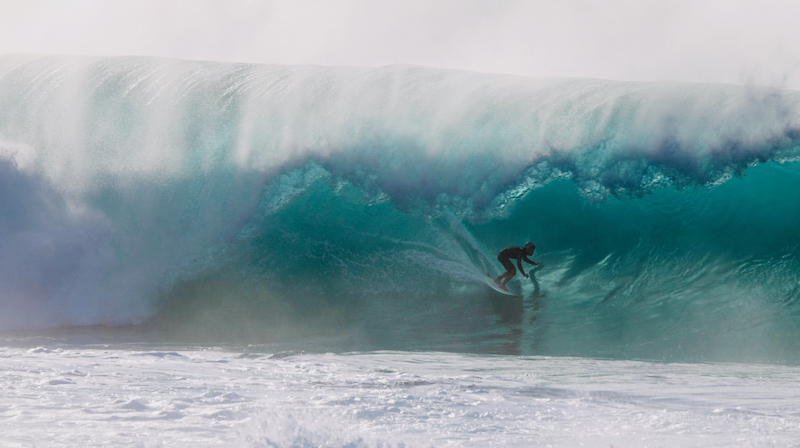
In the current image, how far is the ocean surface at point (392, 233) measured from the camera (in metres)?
5.49

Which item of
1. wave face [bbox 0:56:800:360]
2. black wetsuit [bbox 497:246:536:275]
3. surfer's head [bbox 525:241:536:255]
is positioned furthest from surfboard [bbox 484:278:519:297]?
surfer's head [bbox 525:241:536:255]

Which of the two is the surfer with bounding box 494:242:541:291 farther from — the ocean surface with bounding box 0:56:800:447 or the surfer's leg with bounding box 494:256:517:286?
the ocean surface with bounding box 0:56:800:447

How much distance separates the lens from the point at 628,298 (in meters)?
8.01

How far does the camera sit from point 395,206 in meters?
9.61

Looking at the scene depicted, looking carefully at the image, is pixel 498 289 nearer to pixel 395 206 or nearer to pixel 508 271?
pixel 508 271

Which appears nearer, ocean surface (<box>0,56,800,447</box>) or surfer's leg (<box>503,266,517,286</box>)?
ocean surface (<box>0,56,800,447</box>)

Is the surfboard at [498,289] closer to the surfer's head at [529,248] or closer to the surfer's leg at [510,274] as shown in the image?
the surfer's leg at [510,274]

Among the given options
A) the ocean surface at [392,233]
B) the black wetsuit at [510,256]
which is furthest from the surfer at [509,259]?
the ocean surface at [392,233]

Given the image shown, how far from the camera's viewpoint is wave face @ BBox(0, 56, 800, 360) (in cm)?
788

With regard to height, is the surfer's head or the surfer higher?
the surfer's head

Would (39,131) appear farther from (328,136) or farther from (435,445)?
(435,445)

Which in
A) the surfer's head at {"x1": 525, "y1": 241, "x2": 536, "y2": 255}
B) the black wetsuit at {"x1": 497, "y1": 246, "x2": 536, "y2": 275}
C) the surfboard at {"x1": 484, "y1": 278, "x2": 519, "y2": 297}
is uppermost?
the surfer's head at {"x1": 525, "y1": 241, "x2": 536, "y2": 255}

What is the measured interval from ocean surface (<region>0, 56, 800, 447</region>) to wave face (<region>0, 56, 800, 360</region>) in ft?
0.12

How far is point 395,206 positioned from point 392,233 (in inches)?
21.8
